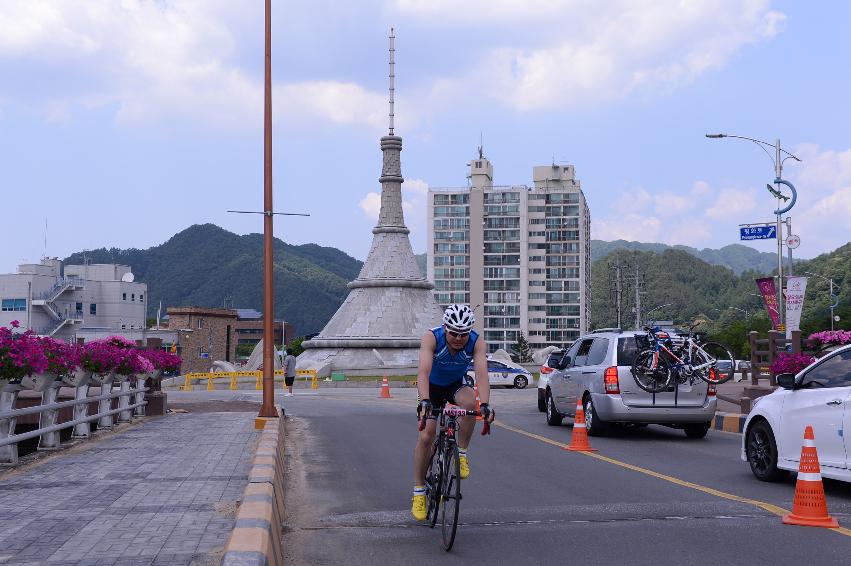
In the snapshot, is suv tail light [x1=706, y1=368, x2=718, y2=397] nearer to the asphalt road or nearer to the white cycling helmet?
the asphalt road

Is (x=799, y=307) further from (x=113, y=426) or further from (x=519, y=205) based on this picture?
(x=519, y=205)

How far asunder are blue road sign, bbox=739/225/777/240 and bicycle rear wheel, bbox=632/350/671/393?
20635mm

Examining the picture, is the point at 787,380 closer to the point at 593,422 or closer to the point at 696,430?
the point at 593,422

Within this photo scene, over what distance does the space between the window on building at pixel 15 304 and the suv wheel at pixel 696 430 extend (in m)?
95.3

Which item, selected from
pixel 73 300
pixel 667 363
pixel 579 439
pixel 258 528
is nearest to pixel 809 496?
pixel 258 528

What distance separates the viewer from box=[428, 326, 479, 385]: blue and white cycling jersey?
28.5ft

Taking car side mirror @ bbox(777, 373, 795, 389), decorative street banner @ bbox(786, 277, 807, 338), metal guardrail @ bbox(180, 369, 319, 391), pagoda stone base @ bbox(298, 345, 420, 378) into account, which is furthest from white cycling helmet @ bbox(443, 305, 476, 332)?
pagoda stone base @ bbox(298, 345, 420, 378)

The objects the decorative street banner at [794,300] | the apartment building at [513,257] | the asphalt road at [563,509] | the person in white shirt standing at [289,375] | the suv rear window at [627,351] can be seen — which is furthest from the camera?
the apartment building at [513,257]

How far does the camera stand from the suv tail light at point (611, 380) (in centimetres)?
1797

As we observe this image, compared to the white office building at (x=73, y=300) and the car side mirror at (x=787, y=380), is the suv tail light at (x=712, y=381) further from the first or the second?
the white office building at (x=73, y=300)

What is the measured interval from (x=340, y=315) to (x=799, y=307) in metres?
46.4

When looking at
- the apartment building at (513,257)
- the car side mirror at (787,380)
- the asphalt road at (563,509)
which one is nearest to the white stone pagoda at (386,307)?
the asphalt road at (563,509)

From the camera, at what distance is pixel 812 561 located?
7.59 meters

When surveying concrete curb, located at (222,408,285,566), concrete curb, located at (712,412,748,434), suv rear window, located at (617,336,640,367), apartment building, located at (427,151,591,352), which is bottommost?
concrete curb, located at (712,412,748,434)
